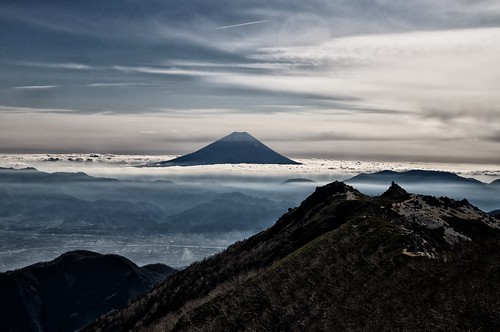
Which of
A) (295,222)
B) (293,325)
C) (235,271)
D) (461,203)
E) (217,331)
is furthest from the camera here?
(295,222)

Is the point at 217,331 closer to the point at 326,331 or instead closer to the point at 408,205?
the point at 326,331

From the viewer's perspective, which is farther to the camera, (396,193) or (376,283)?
(396,193)

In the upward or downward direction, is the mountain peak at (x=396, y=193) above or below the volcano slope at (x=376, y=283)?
above

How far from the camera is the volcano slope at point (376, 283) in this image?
775 inches

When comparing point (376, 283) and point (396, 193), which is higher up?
point (396, 193)

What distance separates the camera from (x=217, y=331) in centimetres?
3169

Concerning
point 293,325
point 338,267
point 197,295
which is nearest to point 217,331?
point 293,325

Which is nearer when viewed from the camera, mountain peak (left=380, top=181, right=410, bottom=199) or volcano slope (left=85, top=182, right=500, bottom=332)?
volcano slope (left=85, top=182, right=500, bottom=332)

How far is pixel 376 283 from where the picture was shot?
27094 mm

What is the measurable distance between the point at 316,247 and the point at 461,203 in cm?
3206

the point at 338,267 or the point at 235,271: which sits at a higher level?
the point at 338,267

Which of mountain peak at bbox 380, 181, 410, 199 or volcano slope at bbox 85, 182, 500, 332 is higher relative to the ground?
mountain peak at bbox 380, 181, 410, 199

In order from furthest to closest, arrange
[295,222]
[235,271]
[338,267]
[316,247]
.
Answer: [295,222]
[235,271]
[316,247]
[338,267]

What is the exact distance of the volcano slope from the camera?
64.6 feet
